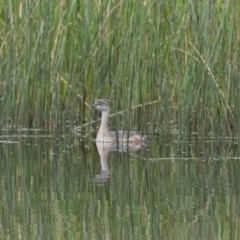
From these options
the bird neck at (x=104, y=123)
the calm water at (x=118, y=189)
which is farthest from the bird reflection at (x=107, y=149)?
the bird neck at (x=104, y=123)

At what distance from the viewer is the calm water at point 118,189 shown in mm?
4742

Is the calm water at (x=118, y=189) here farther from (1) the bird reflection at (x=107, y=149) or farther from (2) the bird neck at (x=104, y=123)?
(2) the bird neck at (x=104, y=123)

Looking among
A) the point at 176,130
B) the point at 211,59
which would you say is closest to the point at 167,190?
the point at 211,59

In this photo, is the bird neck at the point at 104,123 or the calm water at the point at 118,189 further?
the bird neck at the point at 104,123

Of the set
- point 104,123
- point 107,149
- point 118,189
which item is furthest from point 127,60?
point 118,189

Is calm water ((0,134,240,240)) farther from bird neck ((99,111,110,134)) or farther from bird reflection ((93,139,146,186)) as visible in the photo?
bird neck ((99,111,110,134))

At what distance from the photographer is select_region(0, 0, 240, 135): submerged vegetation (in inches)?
301

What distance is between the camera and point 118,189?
5.98 m

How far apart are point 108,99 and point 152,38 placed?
36.4 inches

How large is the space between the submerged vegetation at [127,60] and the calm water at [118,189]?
214mm

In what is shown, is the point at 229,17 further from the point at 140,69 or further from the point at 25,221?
the point at 25,221

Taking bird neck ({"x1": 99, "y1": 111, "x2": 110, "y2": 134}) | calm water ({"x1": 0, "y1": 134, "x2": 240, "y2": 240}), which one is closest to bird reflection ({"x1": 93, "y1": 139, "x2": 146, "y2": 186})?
calm water ({"x1": 0, "y1": 134, "x2": 240, "y2": 240})

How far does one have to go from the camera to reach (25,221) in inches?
195

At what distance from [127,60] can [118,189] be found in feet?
6.92
